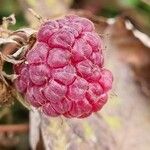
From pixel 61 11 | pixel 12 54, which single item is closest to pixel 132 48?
pixel 61 11

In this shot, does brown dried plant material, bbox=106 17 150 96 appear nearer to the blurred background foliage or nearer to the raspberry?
the blurred background foliage

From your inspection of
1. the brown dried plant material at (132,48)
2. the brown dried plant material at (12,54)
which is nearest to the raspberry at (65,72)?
the brown dried plant material at (12,54)

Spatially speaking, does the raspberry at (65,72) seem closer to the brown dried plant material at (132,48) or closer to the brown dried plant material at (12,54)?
the brown dried plant material at (12,54)

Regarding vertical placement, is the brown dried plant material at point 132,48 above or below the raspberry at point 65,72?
below

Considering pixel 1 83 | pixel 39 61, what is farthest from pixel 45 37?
pixel 1 83

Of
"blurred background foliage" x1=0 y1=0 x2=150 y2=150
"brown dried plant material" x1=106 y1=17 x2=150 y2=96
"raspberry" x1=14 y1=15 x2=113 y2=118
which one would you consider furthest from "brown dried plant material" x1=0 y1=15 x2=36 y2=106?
"brown dried plant material" x1=106 y1=17 x2=150 y2=96

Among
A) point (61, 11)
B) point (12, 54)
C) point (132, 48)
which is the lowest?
point (132, 48)

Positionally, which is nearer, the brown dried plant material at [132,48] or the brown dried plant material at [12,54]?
the brown dried plant material at [12,54]

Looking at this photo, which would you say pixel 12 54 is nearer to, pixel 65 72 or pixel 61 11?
pixel 65 72
